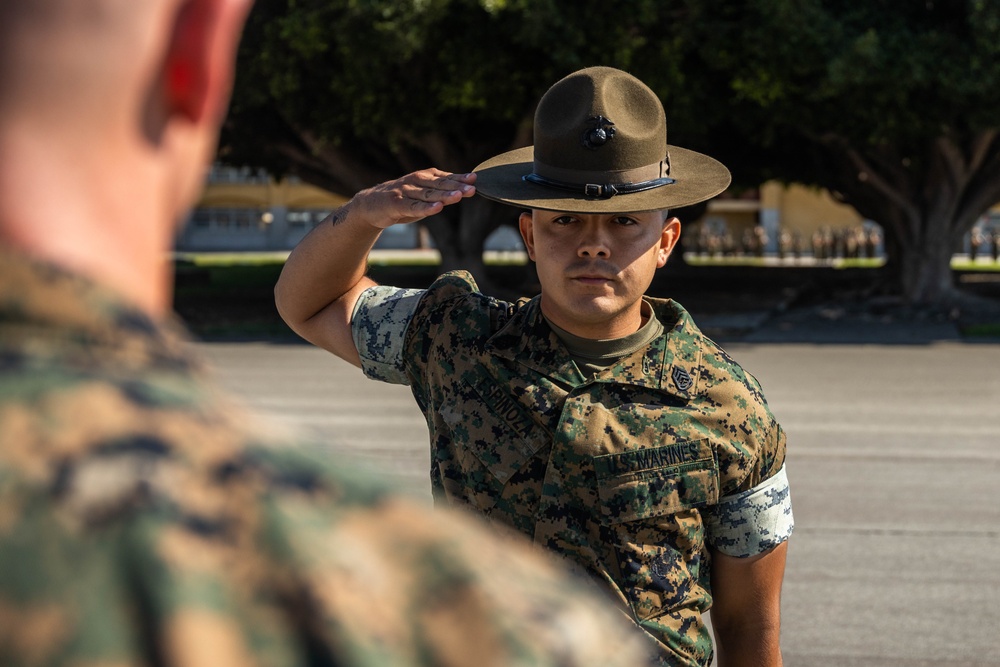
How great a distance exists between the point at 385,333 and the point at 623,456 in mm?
690

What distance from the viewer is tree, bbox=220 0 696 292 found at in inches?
690

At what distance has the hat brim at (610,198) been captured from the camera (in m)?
2.93

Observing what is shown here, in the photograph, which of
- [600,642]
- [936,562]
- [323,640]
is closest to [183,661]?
[323,640]

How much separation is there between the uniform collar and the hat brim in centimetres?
27

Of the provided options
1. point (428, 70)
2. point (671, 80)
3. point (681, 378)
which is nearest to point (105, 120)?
point (681, 378)

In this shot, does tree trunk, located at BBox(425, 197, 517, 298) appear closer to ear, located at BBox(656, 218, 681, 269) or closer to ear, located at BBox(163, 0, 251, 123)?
ear, located at BBox(656, 218, 681, 269)

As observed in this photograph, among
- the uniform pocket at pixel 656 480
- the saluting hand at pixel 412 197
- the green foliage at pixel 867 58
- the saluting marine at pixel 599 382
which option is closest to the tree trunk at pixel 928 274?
the green foliage at pixel 867 58

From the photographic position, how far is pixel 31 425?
0.85 m

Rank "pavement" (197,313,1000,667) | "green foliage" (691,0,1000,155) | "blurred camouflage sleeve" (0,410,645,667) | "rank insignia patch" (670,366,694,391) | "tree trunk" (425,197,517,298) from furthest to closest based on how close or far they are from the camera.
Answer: "tree trunk" (425,197,517,298)
"green foliage" (691,0,1000,155)
"pavement" (197,313,1000,667)
"rank insignia patch" (670,366,694,391)
"blurred camouflage sleeve" (0,410,645,667)

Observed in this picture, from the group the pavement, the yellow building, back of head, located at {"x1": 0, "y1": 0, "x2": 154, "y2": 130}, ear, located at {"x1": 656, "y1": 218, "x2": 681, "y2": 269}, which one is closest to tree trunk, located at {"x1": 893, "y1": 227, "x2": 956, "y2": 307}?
the pavement

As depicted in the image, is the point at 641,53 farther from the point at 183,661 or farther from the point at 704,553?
the point at 183,661

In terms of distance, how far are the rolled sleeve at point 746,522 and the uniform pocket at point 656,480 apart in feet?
0.18

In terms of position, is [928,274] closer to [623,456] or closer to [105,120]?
[623,456]

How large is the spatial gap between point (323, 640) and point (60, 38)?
43cm
